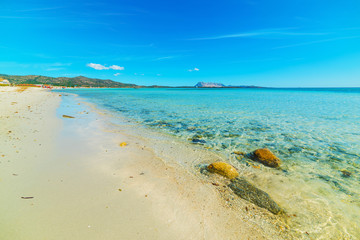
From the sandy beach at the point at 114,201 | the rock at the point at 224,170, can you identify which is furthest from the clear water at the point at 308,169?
the sandy beach at the point at 114,201

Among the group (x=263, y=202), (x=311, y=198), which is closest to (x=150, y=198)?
(x=263, y=202)

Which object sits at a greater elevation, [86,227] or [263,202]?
[86,227]

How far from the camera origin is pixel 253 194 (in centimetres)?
487

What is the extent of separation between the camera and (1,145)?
697cm

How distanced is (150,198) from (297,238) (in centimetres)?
379

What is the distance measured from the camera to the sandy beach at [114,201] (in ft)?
10.7

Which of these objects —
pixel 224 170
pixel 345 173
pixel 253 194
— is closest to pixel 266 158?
pixel 224 170

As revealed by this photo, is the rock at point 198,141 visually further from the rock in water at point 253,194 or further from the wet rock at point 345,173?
the wet rock at point 345,173

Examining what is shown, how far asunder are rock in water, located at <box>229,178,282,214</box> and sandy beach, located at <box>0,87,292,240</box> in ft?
0.86

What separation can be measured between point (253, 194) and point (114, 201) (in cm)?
435

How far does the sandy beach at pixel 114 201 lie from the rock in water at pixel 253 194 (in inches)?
10.3

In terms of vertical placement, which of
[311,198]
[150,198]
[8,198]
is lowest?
[311,198]

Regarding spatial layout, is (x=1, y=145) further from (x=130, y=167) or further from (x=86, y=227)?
(x=86, y=227)

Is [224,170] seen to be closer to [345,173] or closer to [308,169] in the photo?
[308,169]
